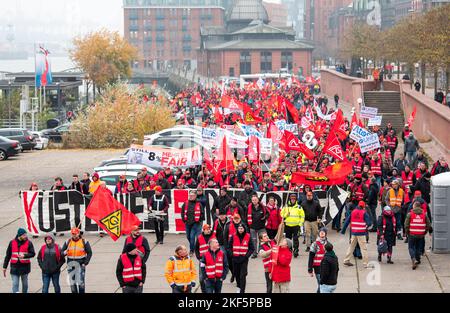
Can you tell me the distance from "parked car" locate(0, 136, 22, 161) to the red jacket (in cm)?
3084

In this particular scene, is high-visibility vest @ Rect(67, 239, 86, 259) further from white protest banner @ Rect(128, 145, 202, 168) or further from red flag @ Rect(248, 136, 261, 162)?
red flag @ Rect(248, 136, 261, 162)

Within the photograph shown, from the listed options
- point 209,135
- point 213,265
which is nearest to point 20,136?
point 209,135

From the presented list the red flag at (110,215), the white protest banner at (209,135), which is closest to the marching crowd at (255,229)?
the red flag at (110,215)

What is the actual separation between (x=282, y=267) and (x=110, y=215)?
16.5 ft

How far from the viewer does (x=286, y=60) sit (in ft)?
500

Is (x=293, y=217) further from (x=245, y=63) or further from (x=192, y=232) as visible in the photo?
(x=245, y=63)

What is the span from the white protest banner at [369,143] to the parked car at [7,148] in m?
20.7

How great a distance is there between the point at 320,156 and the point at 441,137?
11.0 m

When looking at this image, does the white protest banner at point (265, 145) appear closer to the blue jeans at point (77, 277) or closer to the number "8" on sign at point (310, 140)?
the number "8" on sign at point (310, 140)

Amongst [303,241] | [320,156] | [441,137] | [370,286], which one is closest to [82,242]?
[370,286]

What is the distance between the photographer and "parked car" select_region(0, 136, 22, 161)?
4572 cm

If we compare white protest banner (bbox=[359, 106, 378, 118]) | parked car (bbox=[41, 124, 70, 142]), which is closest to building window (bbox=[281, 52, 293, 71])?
parked car (bbox=[41, 124, 70, 142])

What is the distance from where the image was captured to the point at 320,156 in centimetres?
3133
